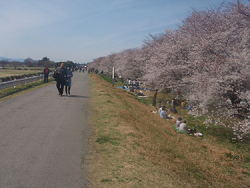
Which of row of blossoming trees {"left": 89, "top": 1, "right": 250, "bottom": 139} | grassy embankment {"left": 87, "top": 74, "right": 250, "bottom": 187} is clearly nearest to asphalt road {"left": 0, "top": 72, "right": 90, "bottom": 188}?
grassy embankment {"left": 87, "top": 74, "right": 250, "bottom": 187}

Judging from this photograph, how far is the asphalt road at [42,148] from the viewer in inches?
149

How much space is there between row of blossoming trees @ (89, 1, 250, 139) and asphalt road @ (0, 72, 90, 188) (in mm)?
6048

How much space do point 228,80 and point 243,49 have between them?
1707 millimetres

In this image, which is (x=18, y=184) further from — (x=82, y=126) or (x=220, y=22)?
(x=220, y=22)

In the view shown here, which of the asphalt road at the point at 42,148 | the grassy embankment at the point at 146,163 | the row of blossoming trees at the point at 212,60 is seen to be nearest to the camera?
the asphalt road at the point at 42,148

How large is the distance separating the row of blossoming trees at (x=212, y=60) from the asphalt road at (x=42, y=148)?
238 inches

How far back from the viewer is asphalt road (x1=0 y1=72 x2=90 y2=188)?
3773mm

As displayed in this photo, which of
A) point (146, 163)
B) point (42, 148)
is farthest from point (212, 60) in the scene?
point (42, 148)

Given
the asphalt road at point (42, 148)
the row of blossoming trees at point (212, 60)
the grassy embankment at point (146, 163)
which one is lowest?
the grassy embankment at point (146, 163)

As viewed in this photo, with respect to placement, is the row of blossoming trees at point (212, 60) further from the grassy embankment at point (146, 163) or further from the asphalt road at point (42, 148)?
the asphalt road at point (42, 148)

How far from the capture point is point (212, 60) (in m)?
11.0

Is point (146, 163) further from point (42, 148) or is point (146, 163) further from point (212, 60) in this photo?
point (212, 60)

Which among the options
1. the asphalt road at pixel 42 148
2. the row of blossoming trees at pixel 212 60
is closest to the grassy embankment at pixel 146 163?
the asphalt road at pixel 42 148

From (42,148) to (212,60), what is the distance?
9.58 m
